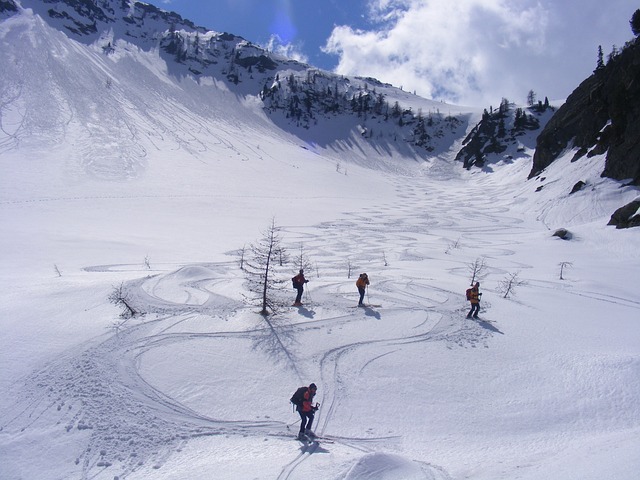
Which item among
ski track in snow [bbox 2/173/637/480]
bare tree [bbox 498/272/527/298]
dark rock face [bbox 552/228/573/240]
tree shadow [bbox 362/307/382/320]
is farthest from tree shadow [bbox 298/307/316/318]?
dark rock face [bbox 552/228/573/240]

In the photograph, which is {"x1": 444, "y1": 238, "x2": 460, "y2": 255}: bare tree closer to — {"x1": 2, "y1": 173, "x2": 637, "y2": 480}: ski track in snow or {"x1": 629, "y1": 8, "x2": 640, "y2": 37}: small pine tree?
{"x1": 2, "y1": 173, "x2": 637, "y2": 480}: ski track in snow

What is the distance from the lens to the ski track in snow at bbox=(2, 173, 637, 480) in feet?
31.0

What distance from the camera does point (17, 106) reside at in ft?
236

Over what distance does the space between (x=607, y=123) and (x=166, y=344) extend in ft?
197

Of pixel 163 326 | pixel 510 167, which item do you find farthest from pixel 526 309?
pixel 510 167

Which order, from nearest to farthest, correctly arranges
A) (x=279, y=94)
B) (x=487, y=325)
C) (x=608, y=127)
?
(x=487, y=325) → (x=608, y=127) → (x=279, y=94)

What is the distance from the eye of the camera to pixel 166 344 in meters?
13.3

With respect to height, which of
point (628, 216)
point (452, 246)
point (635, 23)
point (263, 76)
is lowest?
point (452, 246)

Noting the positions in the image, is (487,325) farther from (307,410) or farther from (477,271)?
(307,410)

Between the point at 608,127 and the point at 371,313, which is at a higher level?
the point at 608,127

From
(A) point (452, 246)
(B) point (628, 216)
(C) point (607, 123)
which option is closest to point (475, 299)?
(A) point (452, 246)

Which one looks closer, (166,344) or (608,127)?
(166,344)

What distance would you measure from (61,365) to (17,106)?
83.7 m

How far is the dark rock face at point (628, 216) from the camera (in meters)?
28.8
